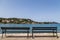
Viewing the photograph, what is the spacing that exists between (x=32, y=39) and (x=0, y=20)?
89.3 meters

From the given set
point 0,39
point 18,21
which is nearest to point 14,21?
point 18,21

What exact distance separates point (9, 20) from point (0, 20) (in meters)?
5.75

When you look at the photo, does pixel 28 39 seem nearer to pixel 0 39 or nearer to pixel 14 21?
pixel 0 39

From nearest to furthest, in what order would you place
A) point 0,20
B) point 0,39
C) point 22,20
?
point 0,39 → point 0,20 → point 22,20

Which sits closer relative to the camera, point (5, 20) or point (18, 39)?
point (18, 39)

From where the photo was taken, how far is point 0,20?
97.7 meters

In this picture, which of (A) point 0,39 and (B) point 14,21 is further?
(B) point 14,21

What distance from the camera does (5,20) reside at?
99938 millimetres

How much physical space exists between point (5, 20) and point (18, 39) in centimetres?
9090

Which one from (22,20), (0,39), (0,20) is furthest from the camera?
(22,20)

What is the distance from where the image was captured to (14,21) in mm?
100250

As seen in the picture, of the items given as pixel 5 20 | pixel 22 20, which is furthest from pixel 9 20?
pixel 22 20

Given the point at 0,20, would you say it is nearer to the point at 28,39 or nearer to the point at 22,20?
the point at 22,20

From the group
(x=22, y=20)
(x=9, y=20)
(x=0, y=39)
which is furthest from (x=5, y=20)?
(x=0, y=39)
